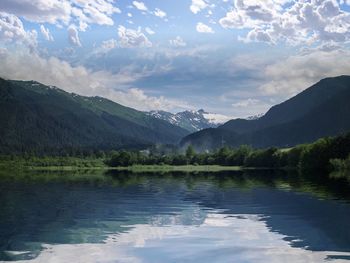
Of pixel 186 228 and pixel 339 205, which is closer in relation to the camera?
pixel 186 228

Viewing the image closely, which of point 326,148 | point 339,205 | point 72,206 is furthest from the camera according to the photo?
point 326,148

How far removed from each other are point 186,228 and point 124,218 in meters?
11.8

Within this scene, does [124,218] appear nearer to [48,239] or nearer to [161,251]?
[48,239]

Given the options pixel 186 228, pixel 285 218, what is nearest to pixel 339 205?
pixel 285 218

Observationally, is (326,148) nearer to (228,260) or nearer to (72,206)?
(72,206)

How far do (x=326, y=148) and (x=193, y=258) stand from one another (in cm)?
17619

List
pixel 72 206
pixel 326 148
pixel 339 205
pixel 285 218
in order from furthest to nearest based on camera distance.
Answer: pixel 326 148, pixel 72 206, pixel 339 205, pixel 285 218

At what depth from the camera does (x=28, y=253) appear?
35.5m

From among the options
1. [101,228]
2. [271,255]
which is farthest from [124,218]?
[271,255]

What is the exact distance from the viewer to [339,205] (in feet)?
212

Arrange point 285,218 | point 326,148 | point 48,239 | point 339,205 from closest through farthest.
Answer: point 48,239, point 285,218, point 339,205, point 326,148

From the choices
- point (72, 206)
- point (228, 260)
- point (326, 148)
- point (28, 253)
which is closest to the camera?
point (228, 260)

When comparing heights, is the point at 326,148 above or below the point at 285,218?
above

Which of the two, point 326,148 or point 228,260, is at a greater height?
point 326,148
